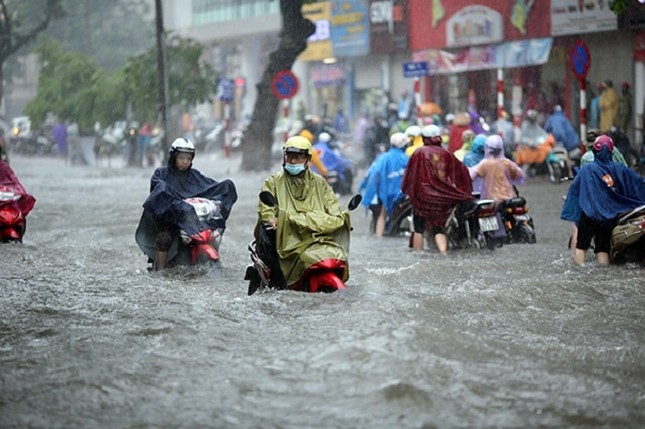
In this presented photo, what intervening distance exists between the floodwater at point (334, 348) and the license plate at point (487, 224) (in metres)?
1.11

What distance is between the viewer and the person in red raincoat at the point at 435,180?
1464 centimetres

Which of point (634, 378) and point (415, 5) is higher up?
point (415, 5)

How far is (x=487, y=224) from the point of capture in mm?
14938

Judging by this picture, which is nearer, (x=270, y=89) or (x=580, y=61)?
(x=580, y=61)

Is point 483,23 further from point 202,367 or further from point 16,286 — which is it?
point 202,367

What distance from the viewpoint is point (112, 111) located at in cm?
3925

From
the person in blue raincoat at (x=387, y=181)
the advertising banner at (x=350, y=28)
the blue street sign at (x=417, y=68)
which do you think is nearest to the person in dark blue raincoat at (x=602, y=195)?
the person in blue raincoat at (x=387, y=181)

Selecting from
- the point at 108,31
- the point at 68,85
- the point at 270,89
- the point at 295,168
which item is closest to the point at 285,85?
the point at 270,89

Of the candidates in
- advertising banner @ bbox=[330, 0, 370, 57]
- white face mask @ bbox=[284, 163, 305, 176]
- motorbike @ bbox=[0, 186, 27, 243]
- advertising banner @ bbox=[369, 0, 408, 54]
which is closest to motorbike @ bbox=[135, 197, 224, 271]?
white face mask @ bbox=[284, 163, 305, 176]

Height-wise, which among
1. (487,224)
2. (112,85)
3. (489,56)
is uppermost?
(489,56)

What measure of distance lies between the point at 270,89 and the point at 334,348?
2428 cm

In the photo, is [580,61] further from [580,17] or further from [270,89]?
[270,89]

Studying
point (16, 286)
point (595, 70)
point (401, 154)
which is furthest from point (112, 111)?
point (16, 286)

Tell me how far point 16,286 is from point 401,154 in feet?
21.6
